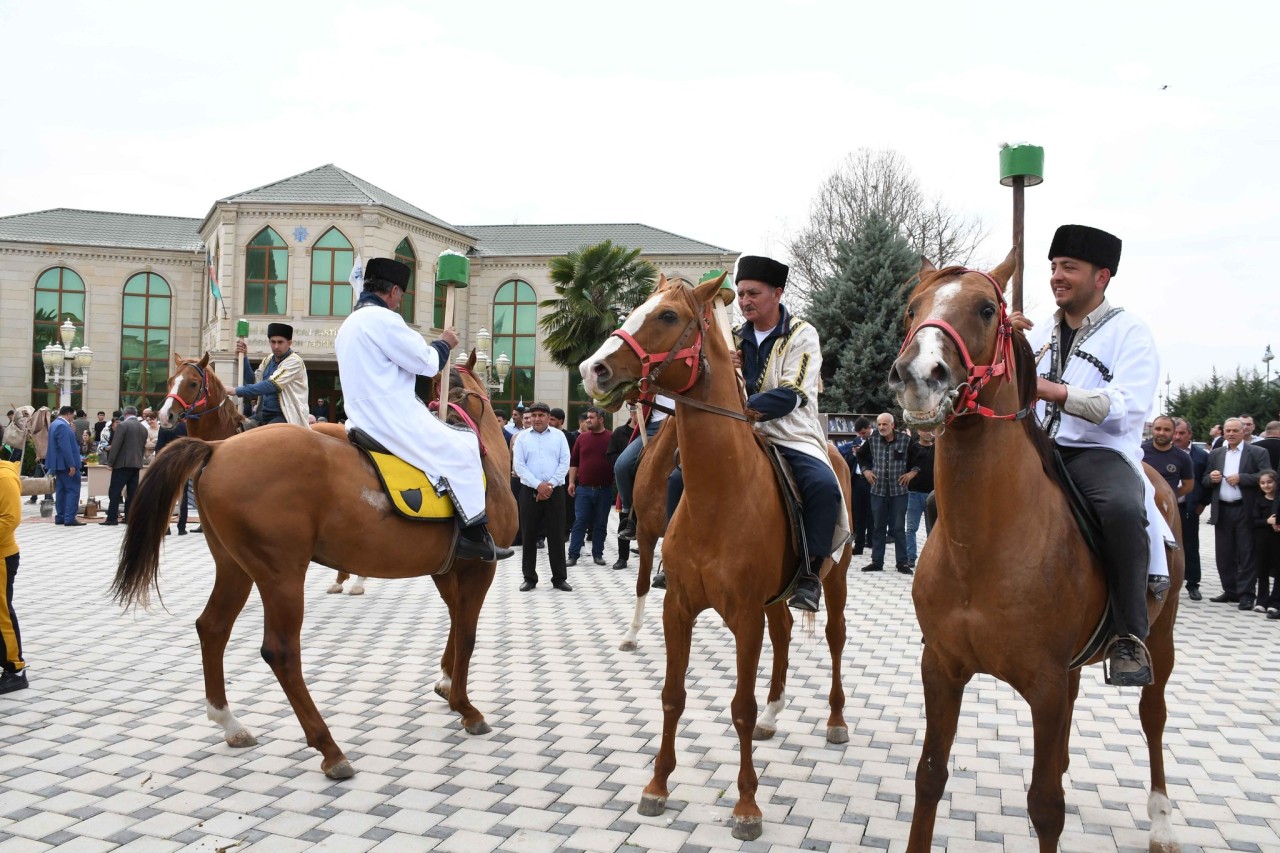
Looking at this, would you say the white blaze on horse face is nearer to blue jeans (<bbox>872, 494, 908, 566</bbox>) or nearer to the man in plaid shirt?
the man in plaid shirt

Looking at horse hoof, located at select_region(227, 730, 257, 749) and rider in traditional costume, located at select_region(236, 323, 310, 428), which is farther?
rider in traditional costume, located at select_region(236, 323, 310, 428)

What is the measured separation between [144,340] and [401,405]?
38.7m

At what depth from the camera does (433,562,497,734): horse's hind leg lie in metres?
5.68

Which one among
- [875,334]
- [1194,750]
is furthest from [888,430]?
[875,334]

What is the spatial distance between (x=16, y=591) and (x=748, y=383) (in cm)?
937

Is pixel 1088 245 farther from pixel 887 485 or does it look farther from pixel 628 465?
pixel 887 485

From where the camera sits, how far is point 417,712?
6.08m

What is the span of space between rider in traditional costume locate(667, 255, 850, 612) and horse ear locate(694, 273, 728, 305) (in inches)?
18.9

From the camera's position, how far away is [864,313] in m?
28.3

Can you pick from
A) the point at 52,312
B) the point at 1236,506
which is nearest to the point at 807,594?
the point at 1236,506

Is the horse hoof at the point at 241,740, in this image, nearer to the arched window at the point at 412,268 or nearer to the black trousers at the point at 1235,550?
the black trousers at the point at 1235,550

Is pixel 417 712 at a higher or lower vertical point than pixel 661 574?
lower

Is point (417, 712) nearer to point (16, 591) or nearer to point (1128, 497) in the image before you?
point (1128, 497)

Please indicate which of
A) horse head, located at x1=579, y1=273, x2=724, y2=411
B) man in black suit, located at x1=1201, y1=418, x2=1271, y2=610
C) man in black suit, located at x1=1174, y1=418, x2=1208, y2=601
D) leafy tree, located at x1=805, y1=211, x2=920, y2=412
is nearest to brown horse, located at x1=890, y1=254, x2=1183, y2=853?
horse head, located at x1=579, y1=273, x2=724, y2=411
